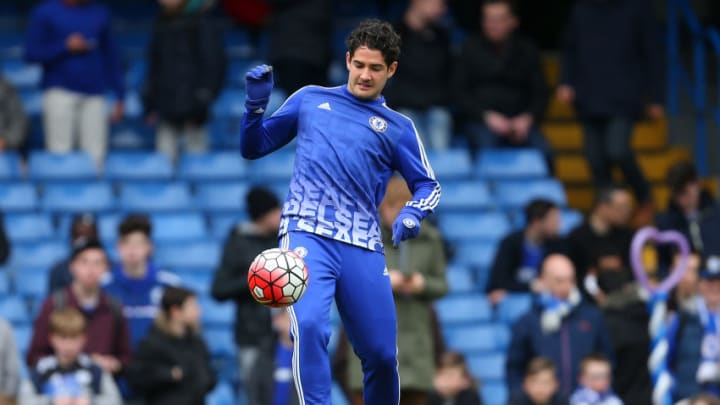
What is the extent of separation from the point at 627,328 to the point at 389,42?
534cm

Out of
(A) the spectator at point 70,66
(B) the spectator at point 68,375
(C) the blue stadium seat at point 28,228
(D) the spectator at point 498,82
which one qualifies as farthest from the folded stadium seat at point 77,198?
(D) the spectator at point 498,82

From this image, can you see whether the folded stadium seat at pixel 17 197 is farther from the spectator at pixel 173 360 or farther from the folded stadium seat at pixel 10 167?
the spectator at pixel 173 360

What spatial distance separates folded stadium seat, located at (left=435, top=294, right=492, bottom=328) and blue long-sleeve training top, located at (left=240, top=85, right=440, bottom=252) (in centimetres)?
557

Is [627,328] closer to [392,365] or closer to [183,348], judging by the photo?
[183,348]

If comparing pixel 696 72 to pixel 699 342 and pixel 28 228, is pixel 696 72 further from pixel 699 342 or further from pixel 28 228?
pixel 28 228

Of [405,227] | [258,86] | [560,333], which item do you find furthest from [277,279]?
[560,333]

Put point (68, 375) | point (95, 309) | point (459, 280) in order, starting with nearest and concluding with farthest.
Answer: point (68, 375) < point (95, 309) < point (459, 280)

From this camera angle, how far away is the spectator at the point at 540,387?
12.7 m

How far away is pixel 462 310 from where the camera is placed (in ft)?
49.6

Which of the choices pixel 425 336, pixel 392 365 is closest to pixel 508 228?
pixel 425 336

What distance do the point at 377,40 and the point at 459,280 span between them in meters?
6.28

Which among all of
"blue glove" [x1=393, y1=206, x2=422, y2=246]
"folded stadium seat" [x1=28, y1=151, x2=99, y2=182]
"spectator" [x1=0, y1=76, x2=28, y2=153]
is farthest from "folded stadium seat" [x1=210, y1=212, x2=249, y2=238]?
"blue glove" [x1=393, y1=206, x2=422, y2=246]

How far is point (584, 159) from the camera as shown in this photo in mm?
17703

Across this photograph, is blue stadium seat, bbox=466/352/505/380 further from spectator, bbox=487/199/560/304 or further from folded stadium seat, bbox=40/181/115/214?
folded stadium seat, bbox=40/181/115/214
